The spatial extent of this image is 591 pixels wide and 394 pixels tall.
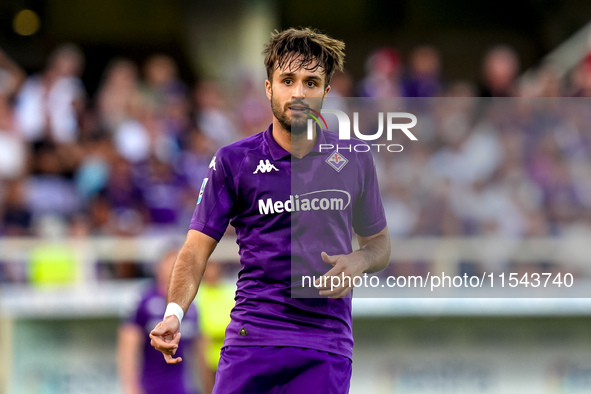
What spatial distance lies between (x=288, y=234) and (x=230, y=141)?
750 centimetres

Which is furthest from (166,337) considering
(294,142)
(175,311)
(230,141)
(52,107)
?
(52,107)

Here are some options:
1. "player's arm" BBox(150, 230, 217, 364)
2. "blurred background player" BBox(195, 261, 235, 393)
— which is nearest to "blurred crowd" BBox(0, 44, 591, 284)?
"blurred background player" BBox(195, 261, 235, 393)

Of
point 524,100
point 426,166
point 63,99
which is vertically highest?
point 63,99

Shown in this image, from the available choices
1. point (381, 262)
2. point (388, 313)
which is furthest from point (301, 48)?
point (388, 313)

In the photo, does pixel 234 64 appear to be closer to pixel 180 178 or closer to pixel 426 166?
pixel 180 178

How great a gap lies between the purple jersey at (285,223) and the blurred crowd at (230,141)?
10.5 feet

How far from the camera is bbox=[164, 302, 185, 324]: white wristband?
4.06 meters

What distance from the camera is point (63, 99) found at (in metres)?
11.8

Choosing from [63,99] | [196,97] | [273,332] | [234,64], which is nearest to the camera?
[273,332]

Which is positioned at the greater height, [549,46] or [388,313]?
[549,46]

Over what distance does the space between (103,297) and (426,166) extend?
13.5ft

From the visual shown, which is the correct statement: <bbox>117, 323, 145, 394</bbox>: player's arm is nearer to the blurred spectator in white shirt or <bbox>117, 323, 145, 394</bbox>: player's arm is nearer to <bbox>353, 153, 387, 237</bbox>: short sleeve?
<bbox>353, 153, 387, 237</bbox>: short sleeve

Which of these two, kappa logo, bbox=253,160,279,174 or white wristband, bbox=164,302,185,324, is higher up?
kappa logo, bbox=253,160,279,174

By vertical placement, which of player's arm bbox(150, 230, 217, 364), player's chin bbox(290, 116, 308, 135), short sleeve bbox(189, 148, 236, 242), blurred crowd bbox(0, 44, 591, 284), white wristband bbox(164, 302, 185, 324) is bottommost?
white wristband bbox(164, 302, 185, 324)
